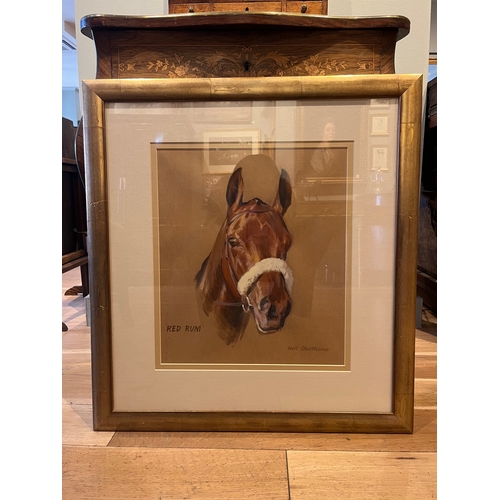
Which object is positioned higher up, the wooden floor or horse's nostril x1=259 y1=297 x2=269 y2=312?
horse's nostril x1=259 y1=297 x2=269 y2=312

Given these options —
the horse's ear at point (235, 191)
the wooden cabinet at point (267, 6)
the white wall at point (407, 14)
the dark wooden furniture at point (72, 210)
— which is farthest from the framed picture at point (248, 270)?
the dark wooden furniture at point (72, 210)

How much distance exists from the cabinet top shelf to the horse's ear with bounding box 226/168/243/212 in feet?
0.74

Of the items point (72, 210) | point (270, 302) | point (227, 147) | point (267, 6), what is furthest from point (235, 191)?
point (72, 210)

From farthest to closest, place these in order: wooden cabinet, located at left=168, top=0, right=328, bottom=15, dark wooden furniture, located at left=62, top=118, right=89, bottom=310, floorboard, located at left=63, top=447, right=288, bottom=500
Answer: dark wooden furniture, located at left=62, top=118, right=89, bottom=310, wooden cabinet, located at left=168, top=0, right=328, bottom=15, floorboard, located at left=63, top=447, right=288, bottom=500

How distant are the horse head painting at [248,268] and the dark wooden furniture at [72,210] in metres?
0.84

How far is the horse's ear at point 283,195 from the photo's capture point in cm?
72

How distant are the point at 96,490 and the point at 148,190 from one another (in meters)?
0.44

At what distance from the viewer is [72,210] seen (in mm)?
1551

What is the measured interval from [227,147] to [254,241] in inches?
6.2

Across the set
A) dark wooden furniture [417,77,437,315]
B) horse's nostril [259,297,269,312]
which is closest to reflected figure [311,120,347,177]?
horse's nostril [259,297,269,312]

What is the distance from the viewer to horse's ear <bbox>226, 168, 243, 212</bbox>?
0.73 m

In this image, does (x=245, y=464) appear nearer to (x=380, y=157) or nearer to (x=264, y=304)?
(x=264, y=304)

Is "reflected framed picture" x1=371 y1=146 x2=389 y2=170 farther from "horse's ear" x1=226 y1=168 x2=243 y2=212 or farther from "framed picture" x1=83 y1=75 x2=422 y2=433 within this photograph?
"horse's ear" x1=226 y1=168 x2=243 y2=212

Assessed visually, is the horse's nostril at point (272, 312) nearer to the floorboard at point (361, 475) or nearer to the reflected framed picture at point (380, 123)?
the floorboard at point (361, 475)
